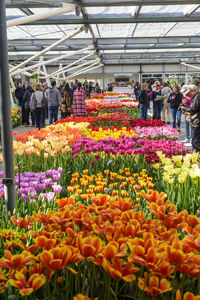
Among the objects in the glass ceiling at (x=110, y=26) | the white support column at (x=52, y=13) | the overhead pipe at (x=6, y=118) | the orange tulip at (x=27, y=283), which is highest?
the glass ceiling at (x=110, y=26)

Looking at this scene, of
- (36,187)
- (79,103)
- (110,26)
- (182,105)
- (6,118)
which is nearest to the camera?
(6,118)

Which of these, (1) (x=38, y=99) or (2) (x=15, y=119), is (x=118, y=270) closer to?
→ (1) (x=38, y=99)

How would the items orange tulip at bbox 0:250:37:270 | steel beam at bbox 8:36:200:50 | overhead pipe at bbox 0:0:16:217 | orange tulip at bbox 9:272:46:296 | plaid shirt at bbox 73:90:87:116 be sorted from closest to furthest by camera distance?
1. orange tulip at bbox 9:272:46:296
2. orange tulip at bbox 0:250:37:270
3. overhead pipe at bbox 0:0:16:217
4. plaid shirt at bbox 73:90:87:116
5. steel beam at bbox 8:36:200:50

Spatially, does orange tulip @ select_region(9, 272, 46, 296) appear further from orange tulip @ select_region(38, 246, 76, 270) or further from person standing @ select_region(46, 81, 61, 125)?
person standing @ select_region(46, 81, 61, 125)

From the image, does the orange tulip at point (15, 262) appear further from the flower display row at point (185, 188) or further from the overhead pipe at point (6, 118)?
the flower display row at point (185, 188)

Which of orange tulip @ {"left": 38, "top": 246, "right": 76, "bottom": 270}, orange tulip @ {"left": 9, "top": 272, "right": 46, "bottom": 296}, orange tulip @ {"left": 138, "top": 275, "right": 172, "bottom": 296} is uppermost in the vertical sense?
orange tulip @ {"left": 38, "top": 246, "right": 76, "bottom": 270}

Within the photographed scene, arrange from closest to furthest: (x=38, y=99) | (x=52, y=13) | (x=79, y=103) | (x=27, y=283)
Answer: (x=27, y=283) → (x=52, y=13) → (x=79, y=103) → (x=38, y=99)

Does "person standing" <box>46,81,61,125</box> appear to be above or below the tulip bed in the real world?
above

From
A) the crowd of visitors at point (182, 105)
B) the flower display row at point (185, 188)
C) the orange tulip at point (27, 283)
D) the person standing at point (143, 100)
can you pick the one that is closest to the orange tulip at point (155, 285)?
the orange tulip at point (27, 283)

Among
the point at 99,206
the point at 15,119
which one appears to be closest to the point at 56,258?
the point at 99,206

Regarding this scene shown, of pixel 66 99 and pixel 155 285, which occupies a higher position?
pixel 66 99

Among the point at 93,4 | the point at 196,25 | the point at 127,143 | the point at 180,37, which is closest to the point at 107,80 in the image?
the point at 180,37

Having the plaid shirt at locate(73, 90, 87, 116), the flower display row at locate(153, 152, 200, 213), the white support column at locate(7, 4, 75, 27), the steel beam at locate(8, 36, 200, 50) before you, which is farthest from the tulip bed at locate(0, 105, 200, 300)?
the steel beam at locate(8, 36, 200, 50)

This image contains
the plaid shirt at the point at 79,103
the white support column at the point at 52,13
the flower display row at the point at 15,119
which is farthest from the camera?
the flower display row at the point at 15,119
